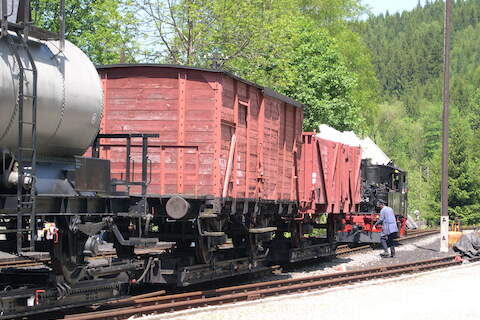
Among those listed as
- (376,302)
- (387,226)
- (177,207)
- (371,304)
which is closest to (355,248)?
(387,226)

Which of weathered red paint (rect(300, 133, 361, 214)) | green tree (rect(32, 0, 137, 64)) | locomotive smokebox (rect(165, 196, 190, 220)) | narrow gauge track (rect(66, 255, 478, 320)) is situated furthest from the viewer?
green tree (rect(32, 0, 137, 64))

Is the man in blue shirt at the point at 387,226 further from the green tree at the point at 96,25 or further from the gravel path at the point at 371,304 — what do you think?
the green tree at the point at 96,25

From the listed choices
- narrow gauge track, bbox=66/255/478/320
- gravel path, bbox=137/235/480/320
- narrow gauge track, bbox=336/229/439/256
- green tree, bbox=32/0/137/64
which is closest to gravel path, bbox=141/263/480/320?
gravel path, bbox=137/235/480/320

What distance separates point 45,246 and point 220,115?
179 inches

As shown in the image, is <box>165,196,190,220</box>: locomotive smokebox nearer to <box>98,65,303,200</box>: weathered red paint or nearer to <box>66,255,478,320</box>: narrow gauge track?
<box>98,65,303,200</box>: weathered red paint

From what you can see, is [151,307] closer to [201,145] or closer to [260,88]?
[201,145]

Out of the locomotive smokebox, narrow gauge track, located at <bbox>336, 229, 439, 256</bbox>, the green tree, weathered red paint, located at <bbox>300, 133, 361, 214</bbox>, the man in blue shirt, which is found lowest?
narrow gauge track, located at <bbox>336, 229, 439, 256</bbox>

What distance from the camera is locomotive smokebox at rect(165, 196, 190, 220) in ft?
40.5

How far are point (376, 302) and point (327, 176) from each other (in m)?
6.81

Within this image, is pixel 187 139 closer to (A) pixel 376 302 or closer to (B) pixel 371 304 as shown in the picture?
(B) pixel 371 304

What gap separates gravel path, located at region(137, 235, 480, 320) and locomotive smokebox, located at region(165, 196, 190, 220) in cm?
166

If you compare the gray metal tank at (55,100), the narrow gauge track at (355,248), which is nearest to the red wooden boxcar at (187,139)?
the gray metal tank at (55,100)

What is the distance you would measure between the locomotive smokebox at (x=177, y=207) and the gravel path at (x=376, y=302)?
166cm

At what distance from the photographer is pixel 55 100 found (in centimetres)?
964
